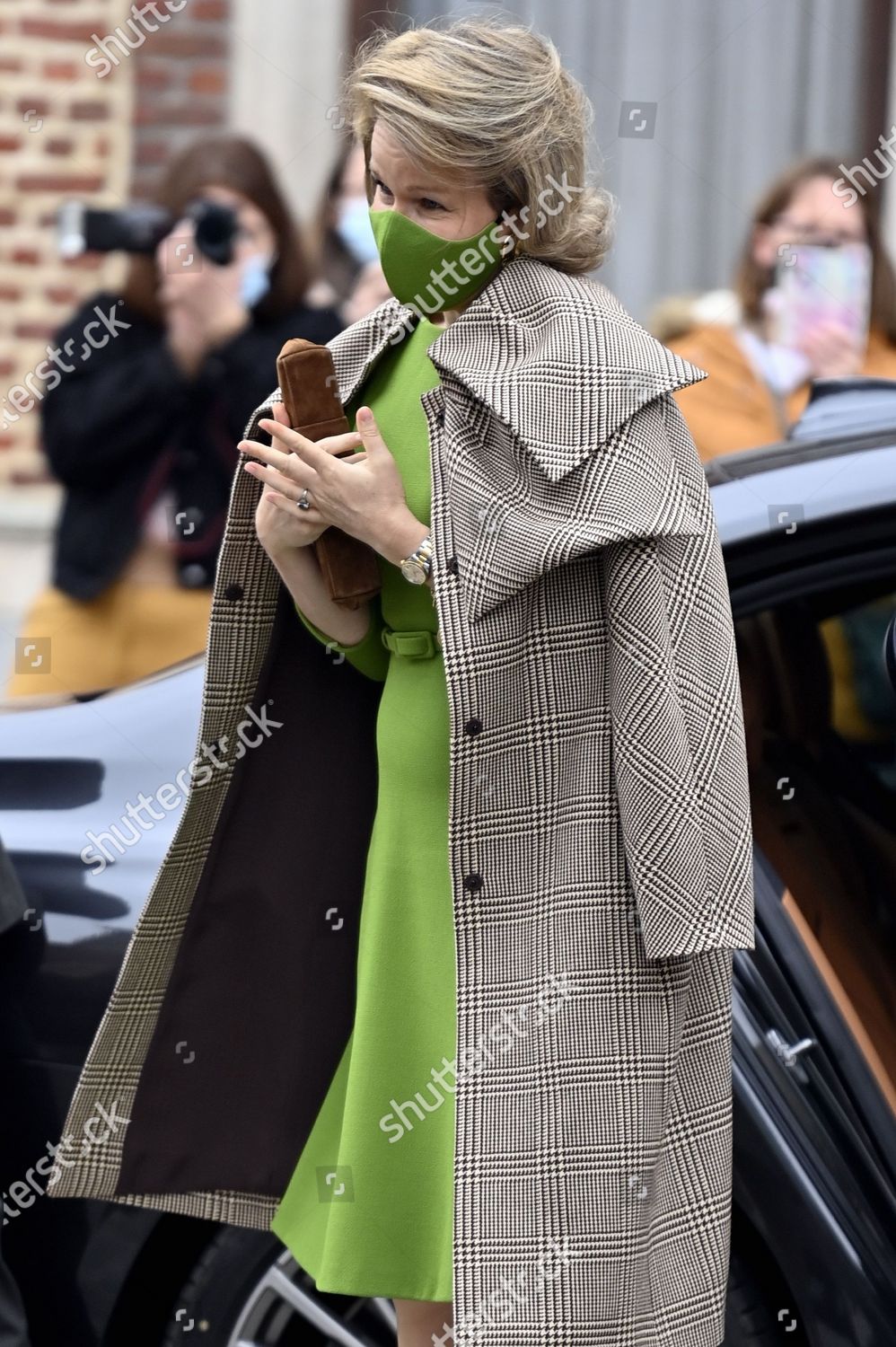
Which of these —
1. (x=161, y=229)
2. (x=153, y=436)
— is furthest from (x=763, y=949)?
(x=161, y=229)

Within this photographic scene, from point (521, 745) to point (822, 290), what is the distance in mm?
2396

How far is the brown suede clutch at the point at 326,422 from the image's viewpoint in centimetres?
176

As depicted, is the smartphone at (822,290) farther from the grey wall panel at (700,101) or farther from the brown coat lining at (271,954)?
the grey wall panel at (700,101)

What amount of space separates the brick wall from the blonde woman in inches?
187

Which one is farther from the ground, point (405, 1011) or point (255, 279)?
point (255, 279)

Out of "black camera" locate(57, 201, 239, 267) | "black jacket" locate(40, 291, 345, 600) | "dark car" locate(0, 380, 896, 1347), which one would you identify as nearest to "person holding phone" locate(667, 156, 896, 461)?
"black jacket" locate(40, 291, 345, 600)

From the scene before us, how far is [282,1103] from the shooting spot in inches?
78.8

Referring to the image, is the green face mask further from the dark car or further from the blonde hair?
the dark car

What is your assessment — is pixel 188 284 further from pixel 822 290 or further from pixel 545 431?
pixel 545 431

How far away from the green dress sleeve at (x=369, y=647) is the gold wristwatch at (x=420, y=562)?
0.48 feet

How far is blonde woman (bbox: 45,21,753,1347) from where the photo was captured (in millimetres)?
1692

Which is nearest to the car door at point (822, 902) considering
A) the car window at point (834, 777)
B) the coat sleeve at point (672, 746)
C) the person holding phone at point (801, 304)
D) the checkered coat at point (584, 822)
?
the car window at point (834, 777)

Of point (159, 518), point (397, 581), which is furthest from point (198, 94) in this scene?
point (397, 581)

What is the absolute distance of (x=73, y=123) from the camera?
21.0ft
